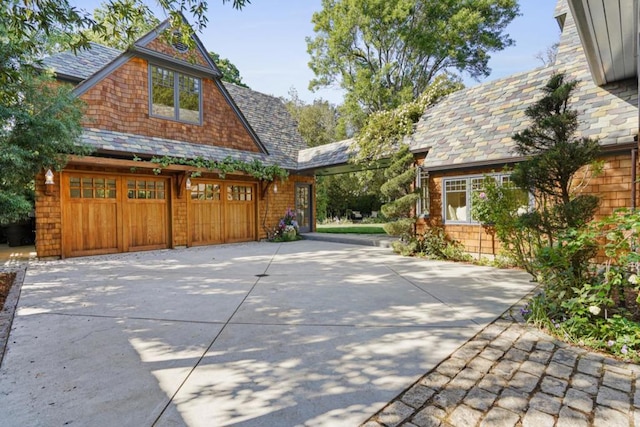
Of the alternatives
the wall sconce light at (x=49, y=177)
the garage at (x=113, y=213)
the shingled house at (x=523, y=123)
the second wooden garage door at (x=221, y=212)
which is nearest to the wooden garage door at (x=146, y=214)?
the garage at (x=113, y=213)

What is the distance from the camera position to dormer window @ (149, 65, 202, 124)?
373 inches

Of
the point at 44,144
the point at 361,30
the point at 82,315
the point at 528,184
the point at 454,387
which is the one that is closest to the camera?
the point at 454,387

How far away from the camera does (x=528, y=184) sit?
13.1 ft

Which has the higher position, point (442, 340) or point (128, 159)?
point (128, 159)

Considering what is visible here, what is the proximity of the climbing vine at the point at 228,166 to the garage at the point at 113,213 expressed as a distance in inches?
33.8

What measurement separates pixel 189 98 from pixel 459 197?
8.49 metres

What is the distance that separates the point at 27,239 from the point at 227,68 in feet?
56.5

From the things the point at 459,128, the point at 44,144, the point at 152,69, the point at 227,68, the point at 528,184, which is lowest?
the point at 528,184

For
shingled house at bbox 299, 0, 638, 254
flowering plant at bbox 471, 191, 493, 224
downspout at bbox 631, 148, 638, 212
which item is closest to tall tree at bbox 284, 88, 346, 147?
shingled house at bbox 299, 0, 638, 254

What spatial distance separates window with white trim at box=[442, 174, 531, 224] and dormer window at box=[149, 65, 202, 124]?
780 cm

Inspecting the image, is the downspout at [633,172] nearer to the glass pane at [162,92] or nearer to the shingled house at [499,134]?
the shingled house at [499,134]

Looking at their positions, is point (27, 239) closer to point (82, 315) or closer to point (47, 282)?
point (47, 282)

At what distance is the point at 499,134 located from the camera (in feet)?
24.7

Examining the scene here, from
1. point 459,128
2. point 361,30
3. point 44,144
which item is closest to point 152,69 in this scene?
point 44,144
